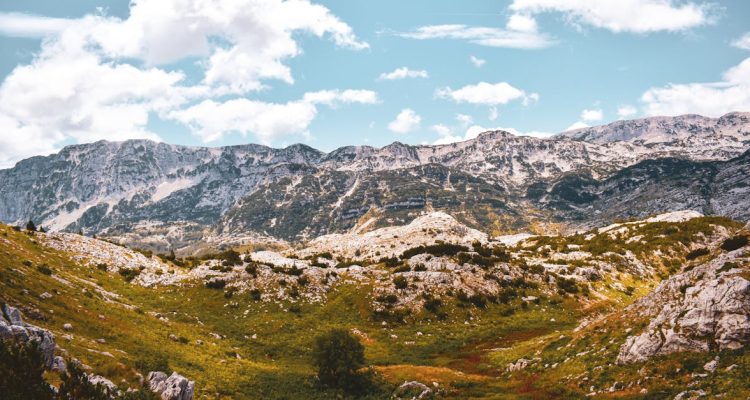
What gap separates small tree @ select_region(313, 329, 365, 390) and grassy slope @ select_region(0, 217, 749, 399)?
1.95m

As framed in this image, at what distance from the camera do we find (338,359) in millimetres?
42125

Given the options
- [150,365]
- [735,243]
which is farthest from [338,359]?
[735,243]

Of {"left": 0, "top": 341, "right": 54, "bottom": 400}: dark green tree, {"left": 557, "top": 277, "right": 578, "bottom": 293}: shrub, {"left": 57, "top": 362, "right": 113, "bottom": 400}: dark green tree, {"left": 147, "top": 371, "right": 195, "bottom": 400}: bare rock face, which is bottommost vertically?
{"left": 557, "top": 277, "right": 578, "bottom": 293}: shrub

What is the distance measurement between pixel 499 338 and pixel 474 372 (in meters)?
17.1

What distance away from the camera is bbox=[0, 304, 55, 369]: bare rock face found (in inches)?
936

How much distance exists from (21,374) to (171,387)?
10030 mm

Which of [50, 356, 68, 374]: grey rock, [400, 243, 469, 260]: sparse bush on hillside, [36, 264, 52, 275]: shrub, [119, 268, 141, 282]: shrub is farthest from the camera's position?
[400, 243, 469, 260]: sparse bush on hillside

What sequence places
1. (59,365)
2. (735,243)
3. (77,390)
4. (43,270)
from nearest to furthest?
(77,390) < (59,365) < (735,243) < (43,270)

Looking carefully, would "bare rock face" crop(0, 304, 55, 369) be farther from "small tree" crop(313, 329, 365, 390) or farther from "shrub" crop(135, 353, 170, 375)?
"small tree" crop(313, 329, 365, 390)

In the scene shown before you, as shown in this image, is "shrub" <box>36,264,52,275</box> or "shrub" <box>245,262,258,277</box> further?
"shrub" <box>245,262,258,277</box>

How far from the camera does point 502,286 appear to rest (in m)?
82.2

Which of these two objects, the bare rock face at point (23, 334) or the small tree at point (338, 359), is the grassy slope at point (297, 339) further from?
the bare rock face at point (23, 334)

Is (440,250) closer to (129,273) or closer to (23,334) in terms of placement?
(129,273)

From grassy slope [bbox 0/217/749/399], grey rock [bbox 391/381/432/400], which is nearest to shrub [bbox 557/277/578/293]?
grassy slope [bbox 0/217/749/399]
